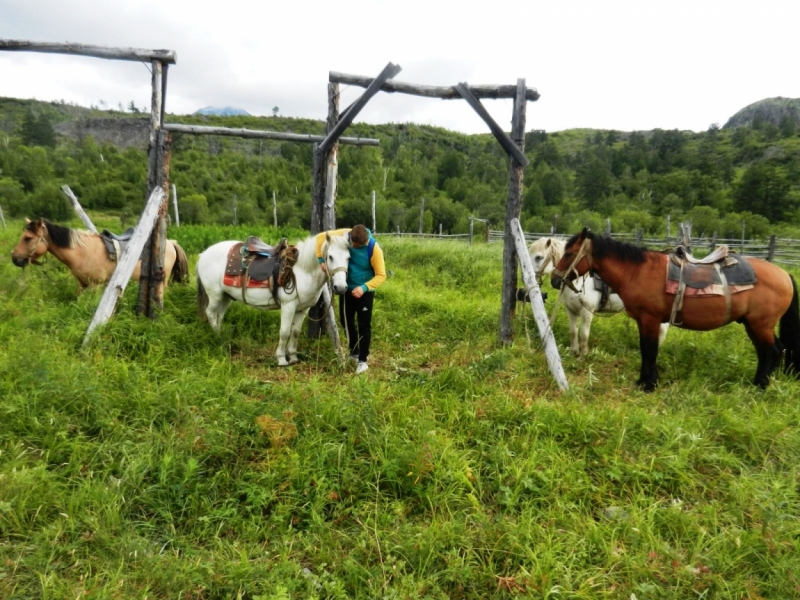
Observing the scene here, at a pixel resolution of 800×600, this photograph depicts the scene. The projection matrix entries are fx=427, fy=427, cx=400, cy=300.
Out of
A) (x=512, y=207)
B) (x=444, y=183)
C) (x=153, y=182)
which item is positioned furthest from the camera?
(x=444, y=183)

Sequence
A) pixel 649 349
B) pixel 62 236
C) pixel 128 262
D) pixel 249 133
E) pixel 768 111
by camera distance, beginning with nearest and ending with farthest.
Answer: pixel 649 349, pixel 128 262, pixel 249 133, pixel 62 236, pixel 768 111

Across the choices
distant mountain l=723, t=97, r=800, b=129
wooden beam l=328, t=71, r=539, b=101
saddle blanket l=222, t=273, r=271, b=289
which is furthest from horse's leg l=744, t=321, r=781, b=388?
distant mountain l=723, t=97, r=800, b=129

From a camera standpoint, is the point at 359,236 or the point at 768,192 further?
the point at 768,192

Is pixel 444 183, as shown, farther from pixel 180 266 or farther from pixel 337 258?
pixel 337 258

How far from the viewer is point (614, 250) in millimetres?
4980

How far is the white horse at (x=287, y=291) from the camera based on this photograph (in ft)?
17.3

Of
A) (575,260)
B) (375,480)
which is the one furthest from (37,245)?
(575,260)

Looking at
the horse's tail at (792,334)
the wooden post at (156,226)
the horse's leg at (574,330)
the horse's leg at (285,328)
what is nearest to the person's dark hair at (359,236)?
the horse's leg at (285,328)

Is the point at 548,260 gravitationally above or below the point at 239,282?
above

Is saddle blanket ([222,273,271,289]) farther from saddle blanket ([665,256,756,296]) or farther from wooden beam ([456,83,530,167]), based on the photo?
saddle blanket ([665,256,756,296])

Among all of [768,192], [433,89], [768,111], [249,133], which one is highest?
[768,111]

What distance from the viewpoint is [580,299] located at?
602cm

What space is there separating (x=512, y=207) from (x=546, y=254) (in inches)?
47.2

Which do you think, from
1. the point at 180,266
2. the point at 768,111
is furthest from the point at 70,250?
the point at 768,111
